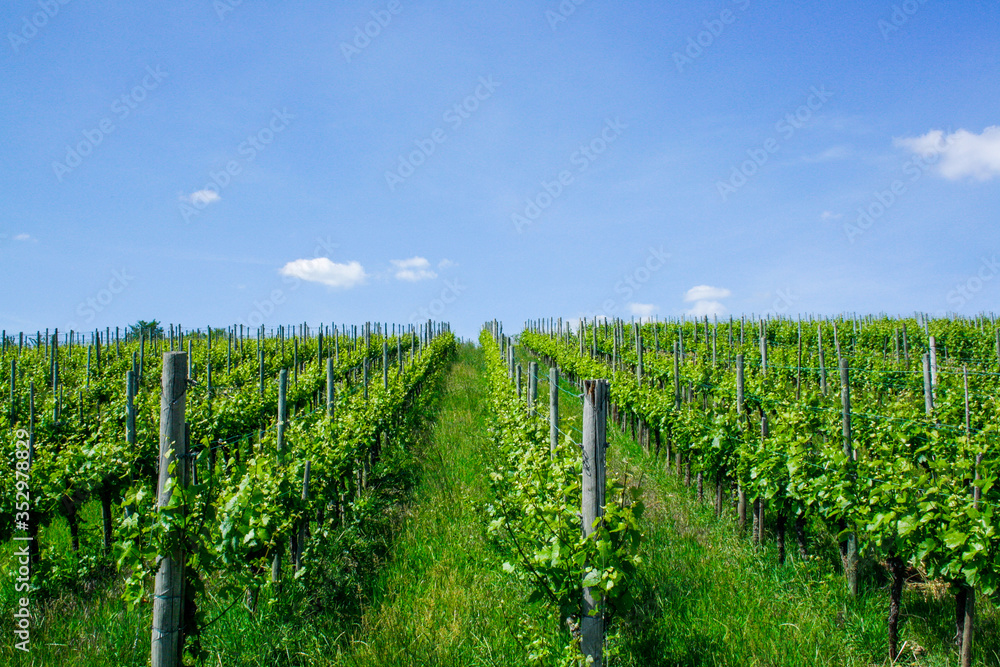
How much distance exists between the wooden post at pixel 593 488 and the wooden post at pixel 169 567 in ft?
7.50

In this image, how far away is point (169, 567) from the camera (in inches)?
124

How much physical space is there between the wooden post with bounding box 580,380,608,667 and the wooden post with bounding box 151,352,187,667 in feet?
7.50

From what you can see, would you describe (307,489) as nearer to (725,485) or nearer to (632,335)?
(725,485)

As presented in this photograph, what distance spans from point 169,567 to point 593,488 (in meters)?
2.42

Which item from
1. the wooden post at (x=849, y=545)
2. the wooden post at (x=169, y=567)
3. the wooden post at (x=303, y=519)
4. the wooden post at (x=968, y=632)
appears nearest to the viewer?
the wooden post at (x=169, y=567)

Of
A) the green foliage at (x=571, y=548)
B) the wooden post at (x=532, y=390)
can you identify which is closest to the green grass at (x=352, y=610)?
the green foliage at (x=571, y=548)

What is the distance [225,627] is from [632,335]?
2007 centimetres

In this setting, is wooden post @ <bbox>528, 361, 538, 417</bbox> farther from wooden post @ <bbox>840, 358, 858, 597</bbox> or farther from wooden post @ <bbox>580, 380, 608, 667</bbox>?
wooden post @ <bbox>580, 380, 608, 667</bbox>

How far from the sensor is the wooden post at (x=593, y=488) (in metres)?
3.34

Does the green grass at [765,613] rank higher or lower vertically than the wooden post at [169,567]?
lower

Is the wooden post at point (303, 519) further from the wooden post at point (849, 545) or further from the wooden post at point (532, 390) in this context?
the wooden post at point (849, 545)

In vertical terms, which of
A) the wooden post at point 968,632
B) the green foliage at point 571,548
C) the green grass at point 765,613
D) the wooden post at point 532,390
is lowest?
the green grass at point 765,613

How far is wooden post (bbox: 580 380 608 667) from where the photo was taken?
3.34 metres

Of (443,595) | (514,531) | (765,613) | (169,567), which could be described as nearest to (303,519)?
(443,595)
